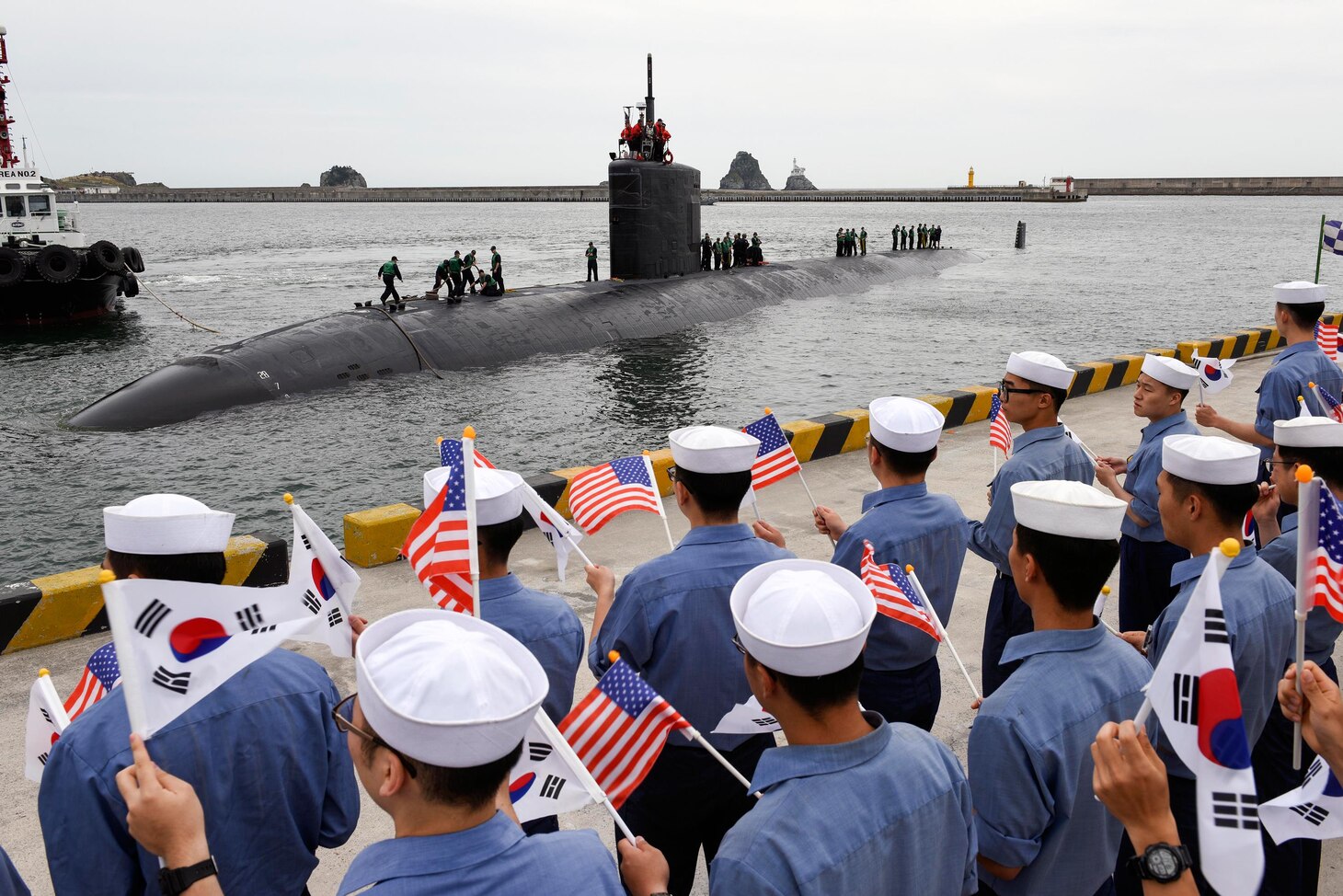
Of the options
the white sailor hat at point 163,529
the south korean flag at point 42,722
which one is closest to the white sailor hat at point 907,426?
the white sailor hat at point 163,529

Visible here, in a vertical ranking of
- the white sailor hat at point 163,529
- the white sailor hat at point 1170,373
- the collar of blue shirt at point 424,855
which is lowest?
the collar of blue shirt at point 424,855

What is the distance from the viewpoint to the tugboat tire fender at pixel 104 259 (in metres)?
32.7

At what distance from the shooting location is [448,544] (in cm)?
373

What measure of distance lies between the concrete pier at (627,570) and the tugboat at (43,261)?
23.0 metres

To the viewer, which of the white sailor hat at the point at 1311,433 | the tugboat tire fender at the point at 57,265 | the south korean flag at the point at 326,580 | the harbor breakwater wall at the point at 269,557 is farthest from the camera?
the tugboat tire fender at the point at 57,265

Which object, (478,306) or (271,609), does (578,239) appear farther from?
(271,609)

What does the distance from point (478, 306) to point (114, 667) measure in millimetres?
19327

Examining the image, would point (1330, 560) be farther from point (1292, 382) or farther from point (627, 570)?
point (627, 570)

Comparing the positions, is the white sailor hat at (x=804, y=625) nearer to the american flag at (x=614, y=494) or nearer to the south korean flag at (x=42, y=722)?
the south korean flag at (x=42, y=722)

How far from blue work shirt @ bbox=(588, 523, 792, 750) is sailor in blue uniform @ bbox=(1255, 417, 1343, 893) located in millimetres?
2069

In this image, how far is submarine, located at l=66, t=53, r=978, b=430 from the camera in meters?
16.9

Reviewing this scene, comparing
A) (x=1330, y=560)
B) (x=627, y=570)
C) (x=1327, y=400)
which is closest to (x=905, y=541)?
(x=1330, y=560)

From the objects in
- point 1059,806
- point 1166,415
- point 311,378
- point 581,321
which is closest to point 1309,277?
point 581,321

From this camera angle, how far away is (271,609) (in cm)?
272
